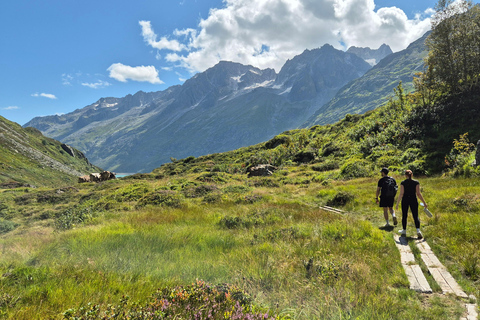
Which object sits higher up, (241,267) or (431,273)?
(241,267)

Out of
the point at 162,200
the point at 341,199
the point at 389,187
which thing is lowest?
the point at 341,199

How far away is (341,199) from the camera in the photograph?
1464 centimetres

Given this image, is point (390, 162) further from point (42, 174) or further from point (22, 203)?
point (42, 174)

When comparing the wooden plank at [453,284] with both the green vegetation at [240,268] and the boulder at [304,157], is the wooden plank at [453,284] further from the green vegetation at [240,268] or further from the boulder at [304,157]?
the boulder at [304,157]

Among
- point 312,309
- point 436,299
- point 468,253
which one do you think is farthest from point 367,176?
point 312,309

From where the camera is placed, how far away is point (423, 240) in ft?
25.1

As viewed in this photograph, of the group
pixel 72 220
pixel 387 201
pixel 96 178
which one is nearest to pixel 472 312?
pixel 387 201

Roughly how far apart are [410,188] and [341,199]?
19.8ft

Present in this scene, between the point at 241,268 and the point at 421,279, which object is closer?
the point at 241,268

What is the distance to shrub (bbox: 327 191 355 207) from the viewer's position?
47.2 ft

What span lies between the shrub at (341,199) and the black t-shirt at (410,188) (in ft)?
18.3

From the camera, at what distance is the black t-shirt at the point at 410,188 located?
868 centimetres

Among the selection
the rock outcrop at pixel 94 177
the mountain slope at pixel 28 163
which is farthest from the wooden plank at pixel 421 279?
the mountain slope at pixel 28 163

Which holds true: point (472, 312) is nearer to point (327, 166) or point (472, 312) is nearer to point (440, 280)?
point (440, 280)
